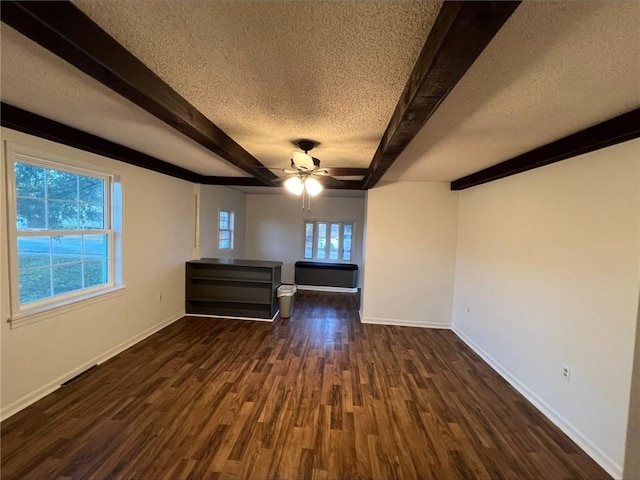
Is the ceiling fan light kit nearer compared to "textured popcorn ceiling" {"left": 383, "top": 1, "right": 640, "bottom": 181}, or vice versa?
"textured popcorn ceiling" {"left": 383, "top": 1, "right": 640, "bottom": 181}

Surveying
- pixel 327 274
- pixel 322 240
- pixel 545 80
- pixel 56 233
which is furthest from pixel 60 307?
pixel 322 240

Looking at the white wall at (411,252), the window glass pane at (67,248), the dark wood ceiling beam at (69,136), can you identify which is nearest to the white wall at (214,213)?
the dark wood ceiling beam at (69,136)

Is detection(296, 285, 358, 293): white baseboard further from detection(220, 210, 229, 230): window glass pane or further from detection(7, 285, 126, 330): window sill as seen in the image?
detection(7, 285, 126, 330): window sill

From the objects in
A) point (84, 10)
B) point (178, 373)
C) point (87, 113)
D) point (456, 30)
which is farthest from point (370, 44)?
point (178, 373)

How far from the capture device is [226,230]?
21.1 ft

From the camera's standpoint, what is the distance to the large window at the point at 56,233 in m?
2.29

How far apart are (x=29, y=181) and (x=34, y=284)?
0.90 meters

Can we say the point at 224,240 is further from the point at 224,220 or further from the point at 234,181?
the point at 234,181

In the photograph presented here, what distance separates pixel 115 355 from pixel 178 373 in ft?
3.07

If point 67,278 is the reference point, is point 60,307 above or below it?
below

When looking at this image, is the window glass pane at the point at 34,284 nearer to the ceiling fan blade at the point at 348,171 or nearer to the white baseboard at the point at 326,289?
the ceiling fan blade at the point at 348,171

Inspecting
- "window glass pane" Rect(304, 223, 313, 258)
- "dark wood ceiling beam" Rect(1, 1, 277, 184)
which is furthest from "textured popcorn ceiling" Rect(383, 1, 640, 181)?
"window glass pane" Rect(304, 223, 313, 258)

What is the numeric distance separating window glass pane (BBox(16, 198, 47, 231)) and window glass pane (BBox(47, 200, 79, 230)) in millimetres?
70

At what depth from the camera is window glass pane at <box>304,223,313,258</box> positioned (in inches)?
299
